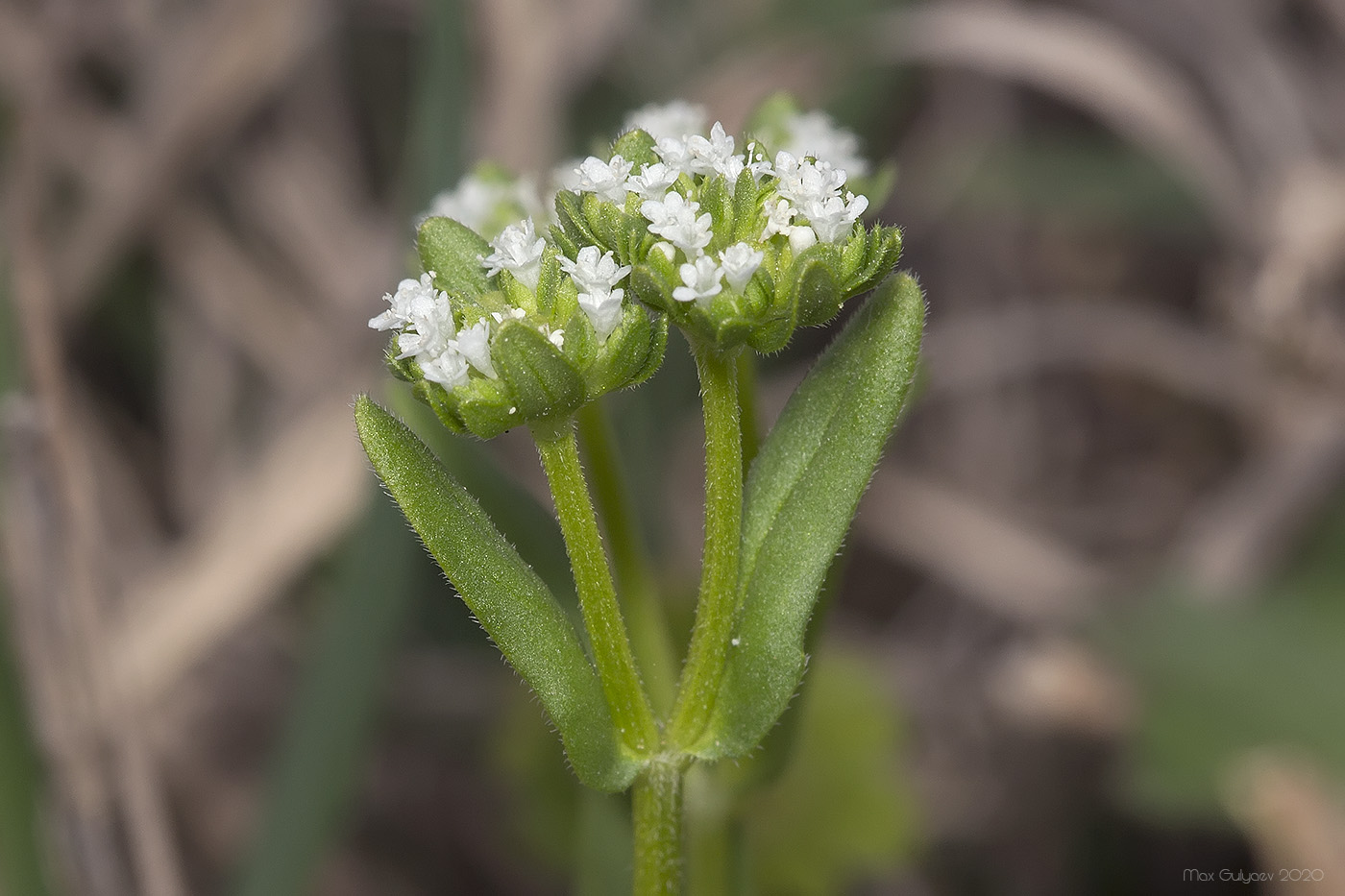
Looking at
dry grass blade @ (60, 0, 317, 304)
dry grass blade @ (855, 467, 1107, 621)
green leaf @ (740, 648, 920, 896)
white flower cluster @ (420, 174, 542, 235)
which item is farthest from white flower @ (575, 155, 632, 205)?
dry grass blade @ (60, 0, 317, 304)

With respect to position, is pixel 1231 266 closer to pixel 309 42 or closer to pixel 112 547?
pixel 309 42

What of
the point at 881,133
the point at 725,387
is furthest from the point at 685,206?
the point at 881,133

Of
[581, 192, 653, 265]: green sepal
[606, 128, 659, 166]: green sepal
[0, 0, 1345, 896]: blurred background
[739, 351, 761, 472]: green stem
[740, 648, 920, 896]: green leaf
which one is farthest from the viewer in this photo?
[740, 648, 920, 896]: green leaf

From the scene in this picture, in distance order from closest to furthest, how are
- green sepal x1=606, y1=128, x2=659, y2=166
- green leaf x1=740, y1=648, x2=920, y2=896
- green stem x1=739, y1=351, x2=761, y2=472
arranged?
green sepal x1=606, y1=128, x2=659, y2=166 < green stem x1=739, y1=351, x2=761, y2=472 < green leaf x1=740, y1=648, x2=920, y2=896

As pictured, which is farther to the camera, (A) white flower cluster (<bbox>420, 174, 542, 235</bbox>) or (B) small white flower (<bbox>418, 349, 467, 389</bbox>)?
(A) white flower cluster (<bbox>420, 174, 542, 235</bbox>)

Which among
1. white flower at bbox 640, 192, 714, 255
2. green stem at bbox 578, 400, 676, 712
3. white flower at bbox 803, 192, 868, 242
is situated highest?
white flower at bbox 640, 192, 714, 255

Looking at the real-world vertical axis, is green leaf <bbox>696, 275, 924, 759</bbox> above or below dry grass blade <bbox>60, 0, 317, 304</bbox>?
below

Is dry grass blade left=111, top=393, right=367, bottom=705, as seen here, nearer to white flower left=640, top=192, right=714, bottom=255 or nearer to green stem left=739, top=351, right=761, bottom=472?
green stem left=739, top=351, right=761, bottom=472

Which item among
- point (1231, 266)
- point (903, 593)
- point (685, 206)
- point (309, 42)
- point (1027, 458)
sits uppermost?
point (309, 42)
